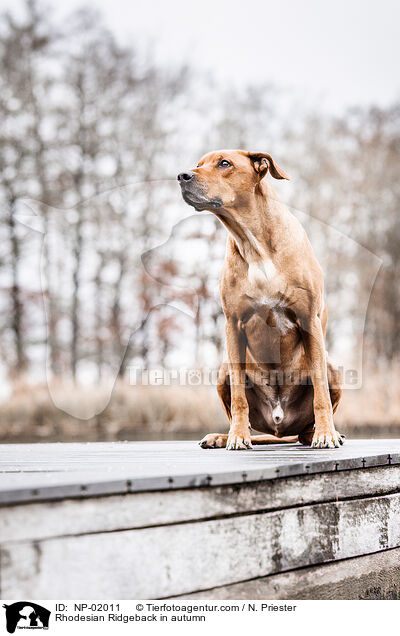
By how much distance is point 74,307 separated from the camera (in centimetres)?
1414

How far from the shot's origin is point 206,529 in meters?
1.82

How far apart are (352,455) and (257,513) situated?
0.62m

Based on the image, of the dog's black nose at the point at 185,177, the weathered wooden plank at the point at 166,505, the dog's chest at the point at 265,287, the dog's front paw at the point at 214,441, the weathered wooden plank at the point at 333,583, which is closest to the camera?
the weathered wooden plank at the point at 166,505

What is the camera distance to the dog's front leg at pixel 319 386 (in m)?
2.96

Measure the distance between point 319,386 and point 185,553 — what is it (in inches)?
55.0

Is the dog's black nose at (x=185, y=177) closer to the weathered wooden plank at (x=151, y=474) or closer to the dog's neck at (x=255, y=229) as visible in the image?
the dog's neck at (x=255, y=229)

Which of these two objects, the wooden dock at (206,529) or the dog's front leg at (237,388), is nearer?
the wooden dock at (206,529)

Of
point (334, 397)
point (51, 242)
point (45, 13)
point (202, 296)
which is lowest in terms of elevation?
point (334, 397)

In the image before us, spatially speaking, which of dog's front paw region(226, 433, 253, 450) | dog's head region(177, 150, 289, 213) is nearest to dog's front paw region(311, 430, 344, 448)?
dog's front paw region(226, 433, 253, 450)

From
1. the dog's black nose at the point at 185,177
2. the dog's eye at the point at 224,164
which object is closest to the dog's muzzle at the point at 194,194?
the dog's black nose at the point at 185,177

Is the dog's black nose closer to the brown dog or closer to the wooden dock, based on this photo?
the brown dog

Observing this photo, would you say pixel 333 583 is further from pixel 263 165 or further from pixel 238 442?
pixel 263 165
